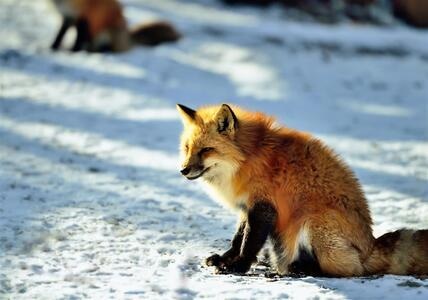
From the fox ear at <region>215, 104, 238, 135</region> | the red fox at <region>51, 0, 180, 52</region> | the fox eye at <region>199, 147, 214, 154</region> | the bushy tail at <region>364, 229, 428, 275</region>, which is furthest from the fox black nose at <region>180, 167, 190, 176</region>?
the red fox at <region>51, 0, 180, 52</region>

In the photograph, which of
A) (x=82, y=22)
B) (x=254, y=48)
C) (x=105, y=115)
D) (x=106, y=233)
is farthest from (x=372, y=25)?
(x=106, y=233)

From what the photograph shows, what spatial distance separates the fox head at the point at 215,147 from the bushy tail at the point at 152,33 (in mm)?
9286

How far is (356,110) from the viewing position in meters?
11.9

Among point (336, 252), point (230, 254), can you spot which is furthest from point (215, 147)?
point (336, 252)

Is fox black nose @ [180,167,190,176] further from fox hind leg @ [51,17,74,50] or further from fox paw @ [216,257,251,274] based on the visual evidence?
fox hind leg @ [51,17,74,50]

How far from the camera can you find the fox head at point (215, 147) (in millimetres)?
4988

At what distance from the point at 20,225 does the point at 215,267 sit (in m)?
1.89

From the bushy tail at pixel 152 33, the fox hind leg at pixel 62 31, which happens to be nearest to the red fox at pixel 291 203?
the fox hind leg at pixel 62 31

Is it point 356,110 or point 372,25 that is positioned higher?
point 372,25

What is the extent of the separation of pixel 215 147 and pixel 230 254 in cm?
87

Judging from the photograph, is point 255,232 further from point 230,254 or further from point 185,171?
point 185,171

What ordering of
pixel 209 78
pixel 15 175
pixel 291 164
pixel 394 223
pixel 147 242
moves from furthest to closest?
pixel 209 78 → pixel 15 175 → pixel 394 223 → pixel 147 242 → pixel 291 164

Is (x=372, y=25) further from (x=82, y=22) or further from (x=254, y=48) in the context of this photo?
(x=82, y=22)

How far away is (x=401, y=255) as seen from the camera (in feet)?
16.0
